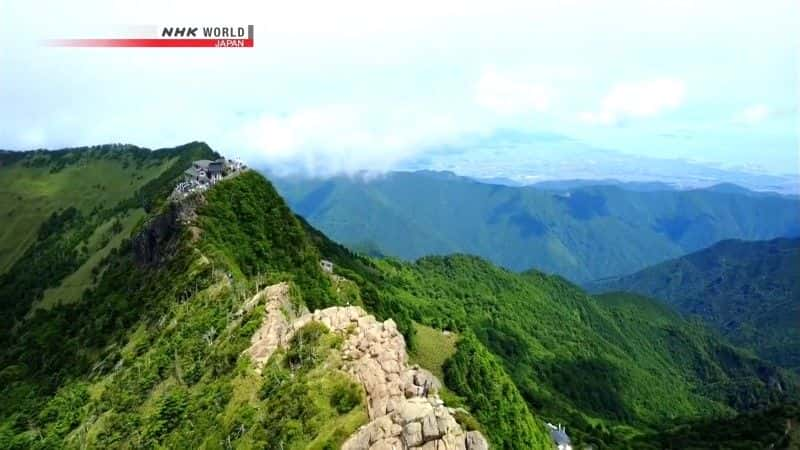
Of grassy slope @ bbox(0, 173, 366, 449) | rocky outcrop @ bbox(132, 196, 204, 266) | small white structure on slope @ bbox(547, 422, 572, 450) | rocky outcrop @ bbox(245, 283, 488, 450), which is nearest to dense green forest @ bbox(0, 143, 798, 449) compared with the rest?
grassy slope @ bbox(0, 173, 366, 449)

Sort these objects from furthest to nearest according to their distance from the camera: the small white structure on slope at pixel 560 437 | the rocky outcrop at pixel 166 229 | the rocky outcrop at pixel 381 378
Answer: the small white structure on slope at pixel 560 437
the rocky outcrop at pixel 166 229
the rocky outcrop at pixel 381 378

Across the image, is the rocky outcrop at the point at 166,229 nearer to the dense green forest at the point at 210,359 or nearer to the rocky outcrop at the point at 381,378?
the dense green forest at the point at 210,359

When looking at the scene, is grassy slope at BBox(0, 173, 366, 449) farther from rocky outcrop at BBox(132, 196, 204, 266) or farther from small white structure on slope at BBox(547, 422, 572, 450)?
small white structure on slope at BBox(547, 422, 572, 450)

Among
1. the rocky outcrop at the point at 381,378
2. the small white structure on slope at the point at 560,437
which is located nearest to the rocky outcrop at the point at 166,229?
the rocky outcrop at the point at 381,378

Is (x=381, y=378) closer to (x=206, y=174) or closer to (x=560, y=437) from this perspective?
(x=560, y=437)

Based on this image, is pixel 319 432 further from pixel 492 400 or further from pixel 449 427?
pixel 492 400

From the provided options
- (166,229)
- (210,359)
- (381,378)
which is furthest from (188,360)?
(166,229)

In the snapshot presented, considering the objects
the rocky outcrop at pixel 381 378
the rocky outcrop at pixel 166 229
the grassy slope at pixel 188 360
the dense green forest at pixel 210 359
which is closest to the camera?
the rocky outcrop at pixel 381 378

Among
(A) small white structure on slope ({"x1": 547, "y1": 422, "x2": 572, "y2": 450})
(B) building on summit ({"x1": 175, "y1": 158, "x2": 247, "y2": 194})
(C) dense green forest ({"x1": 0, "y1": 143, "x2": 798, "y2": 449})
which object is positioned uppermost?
(B) building on summit ({"x1": 175, "y1": 158, "x2": 247, "y2": 194})

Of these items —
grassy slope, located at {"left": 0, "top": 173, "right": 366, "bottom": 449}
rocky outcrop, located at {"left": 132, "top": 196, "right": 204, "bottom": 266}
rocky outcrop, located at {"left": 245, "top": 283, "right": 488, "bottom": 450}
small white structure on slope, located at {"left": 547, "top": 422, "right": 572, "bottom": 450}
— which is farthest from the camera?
small white structure on slope, located at {"left": 547, "top": 422, "right": 572, "bottom": 450}
